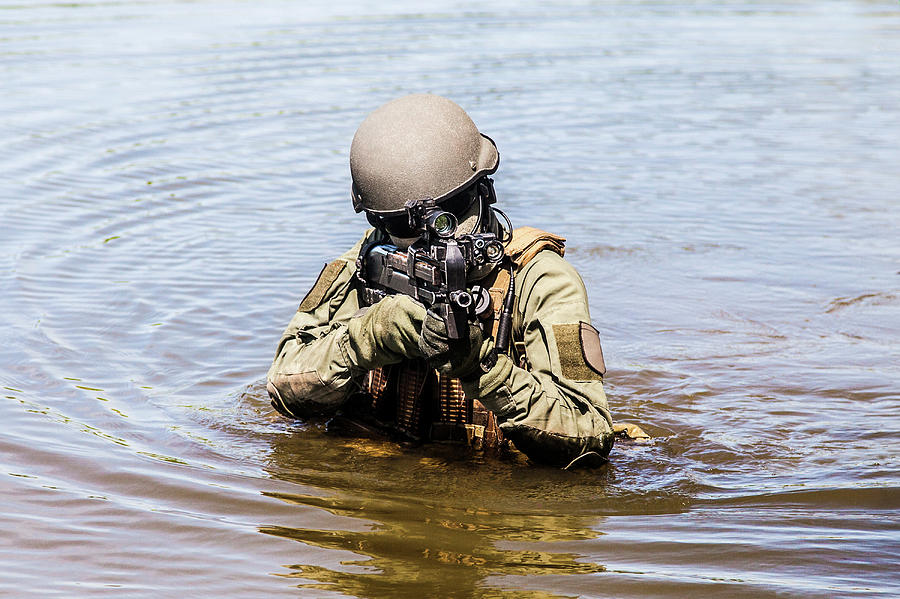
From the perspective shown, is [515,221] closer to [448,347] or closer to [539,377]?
[539,377]

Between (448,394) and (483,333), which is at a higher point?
(483,333)

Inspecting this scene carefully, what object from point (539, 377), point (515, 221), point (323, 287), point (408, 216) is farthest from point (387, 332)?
point (515, 221)

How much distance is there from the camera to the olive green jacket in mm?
3604

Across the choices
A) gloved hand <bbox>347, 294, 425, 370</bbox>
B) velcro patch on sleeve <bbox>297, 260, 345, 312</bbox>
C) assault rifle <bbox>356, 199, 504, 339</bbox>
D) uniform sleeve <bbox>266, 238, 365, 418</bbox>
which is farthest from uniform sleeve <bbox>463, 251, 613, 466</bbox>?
velcro patch on sleeve <bbox>297, 260, 345, 312</bbox>

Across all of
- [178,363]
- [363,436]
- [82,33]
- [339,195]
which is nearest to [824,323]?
[363,436]

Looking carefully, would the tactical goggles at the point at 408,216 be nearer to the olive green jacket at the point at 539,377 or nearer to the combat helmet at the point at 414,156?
the combat helmet at the point at 414,156

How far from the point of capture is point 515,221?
8.87 m

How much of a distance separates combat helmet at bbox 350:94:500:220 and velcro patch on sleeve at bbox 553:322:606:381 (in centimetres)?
61

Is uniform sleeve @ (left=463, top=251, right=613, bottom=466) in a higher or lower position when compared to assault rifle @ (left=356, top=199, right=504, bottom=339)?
lower

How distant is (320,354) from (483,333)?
68cm

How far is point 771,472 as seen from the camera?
14.5ft

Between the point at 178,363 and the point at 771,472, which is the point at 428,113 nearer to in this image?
the point at 771,472

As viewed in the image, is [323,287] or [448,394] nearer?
[448,394]

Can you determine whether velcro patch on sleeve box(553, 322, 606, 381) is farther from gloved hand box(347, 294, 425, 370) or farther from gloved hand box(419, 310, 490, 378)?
gloved hand box(347, 294, 425, 370)
